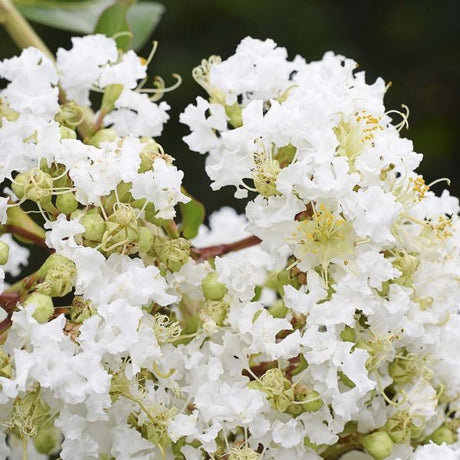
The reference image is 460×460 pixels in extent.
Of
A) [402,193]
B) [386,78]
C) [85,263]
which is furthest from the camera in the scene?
[386,78]

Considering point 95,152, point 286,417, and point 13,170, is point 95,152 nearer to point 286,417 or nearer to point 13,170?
point 13,170

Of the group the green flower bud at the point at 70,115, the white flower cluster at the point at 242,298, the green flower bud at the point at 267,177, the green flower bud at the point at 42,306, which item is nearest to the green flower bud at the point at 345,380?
the white flower cluster at the point at 242,298

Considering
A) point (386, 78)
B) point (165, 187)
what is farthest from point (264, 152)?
point (386, 78)

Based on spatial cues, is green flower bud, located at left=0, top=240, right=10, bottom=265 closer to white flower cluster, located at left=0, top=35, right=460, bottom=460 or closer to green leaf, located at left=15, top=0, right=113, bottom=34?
white flower cluster, located at left=0, top=35, right=460, bottom=460

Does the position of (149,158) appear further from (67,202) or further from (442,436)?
(442,436)

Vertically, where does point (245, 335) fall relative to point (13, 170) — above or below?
below

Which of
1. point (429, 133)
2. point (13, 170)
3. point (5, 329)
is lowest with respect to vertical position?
point (429, 133)

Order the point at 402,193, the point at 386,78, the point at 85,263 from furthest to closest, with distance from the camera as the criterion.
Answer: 1. the point at 386,78
2. the point at 402,193
3. the point at 85,263

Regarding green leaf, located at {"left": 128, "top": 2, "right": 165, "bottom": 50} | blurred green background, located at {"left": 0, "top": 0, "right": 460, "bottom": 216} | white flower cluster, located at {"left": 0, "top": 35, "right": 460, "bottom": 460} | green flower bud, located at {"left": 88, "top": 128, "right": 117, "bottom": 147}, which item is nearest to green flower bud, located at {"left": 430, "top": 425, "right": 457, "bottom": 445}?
white flower cluster, located at {"left": 0, "top": 35, "right": 460, "bottom": 460}

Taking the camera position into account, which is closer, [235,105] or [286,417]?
[286,417]
